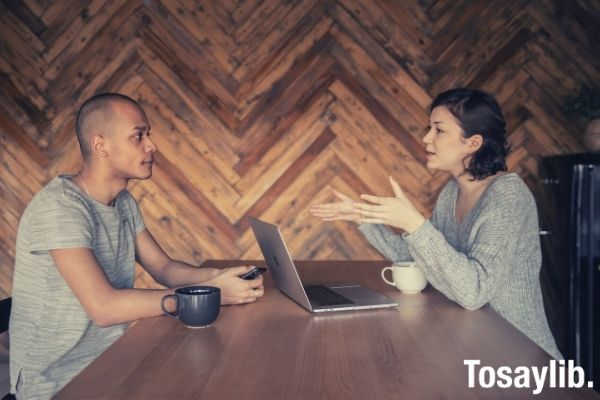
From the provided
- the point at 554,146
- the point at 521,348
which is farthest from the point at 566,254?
the point at 521,348

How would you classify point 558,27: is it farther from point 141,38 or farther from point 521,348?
point 521,348

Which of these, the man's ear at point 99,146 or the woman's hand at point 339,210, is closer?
the woman's hand at point 339,210

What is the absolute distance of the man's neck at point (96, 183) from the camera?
175cm

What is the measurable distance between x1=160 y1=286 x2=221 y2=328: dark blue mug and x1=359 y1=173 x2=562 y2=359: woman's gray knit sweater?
0.53 metres

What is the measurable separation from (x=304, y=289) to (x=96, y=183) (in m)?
0.74

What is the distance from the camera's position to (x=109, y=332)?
5.22 feet

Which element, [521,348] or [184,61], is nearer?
[521,348]

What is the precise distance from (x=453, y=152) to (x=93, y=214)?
3.87ft

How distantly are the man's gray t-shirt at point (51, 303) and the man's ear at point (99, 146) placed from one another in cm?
15

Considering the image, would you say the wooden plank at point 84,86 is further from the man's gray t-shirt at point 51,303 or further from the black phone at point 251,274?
the black phone at point 251,274

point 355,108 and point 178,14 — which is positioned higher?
point 178,14

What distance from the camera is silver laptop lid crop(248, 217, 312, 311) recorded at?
1.41m

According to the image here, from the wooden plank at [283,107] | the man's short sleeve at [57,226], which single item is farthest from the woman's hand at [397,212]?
the wooden plank at [283,107]

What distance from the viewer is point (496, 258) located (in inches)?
59.7
